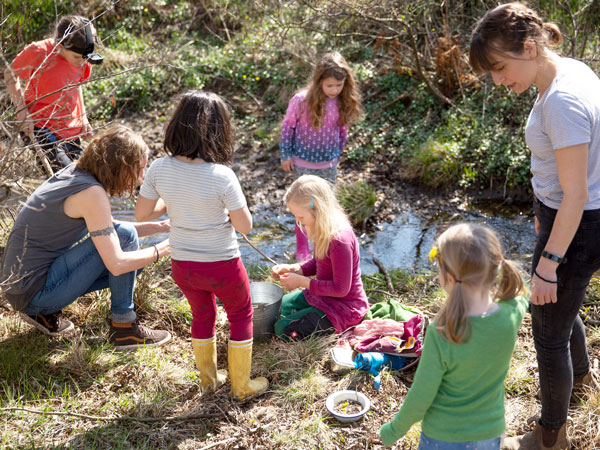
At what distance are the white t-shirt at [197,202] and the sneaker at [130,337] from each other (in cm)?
85

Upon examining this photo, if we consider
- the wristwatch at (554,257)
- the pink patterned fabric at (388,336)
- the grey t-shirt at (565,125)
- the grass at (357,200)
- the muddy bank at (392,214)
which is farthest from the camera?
the grass at (357,200)

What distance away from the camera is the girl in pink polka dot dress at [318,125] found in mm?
4312

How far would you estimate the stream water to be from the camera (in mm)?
4891

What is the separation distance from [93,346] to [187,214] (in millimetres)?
1235

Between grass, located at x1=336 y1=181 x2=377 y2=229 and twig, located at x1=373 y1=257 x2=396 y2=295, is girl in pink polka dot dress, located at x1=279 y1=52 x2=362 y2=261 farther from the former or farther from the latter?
grass, located at x1=336 y1=181 x2=377 y2=229

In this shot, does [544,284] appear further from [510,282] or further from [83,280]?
[83,280]

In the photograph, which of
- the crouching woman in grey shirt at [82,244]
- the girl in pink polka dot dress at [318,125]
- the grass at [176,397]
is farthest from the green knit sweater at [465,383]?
the girl in pink polka dot dress at [318,125]

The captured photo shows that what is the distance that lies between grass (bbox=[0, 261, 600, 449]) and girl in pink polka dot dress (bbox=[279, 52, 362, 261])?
4.99ft

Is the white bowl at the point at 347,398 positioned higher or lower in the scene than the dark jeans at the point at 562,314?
lower

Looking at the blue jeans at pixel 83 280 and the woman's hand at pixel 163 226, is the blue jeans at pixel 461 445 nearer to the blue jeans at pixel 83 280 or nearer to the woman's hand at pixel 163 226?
the woman's hand at pixel 163 226

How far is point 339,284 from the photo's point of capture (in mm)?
3107

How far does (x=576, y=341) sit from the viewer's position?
2418 millimetres

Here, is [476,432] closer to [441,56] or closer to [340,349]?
[340,349]

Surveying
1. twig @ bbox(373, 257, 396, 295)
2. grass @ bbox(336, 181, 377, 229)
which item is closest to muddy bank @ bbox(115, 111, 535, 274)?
grass @ bbox(336, 181, 377, 229)
